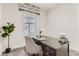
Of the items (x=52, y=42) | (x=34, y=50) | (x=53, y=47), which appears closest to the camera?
(x=53, y=47)

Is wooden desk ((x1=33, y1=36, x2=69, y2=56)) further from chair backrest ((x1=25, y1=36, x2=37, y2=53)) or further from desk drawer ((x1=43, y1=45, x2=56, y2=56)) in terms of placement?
chair backrest ((x1=25, y1=36, x2=37, y2=53))

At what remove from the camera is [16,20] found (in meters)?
1.64

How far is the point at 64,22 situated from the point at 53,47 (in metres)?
0.49

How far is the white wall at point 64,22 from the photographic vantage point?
1564 millimetres

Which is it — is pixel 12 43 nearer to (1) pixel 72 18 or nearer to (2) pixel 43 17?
(2) pixel 43 17

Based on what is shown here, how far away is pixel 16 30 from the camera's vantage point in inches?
65.8

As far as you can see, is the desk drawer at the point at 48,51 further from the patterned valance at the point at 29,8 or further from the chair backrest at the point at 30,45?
the patterned valance at the point at 29,8

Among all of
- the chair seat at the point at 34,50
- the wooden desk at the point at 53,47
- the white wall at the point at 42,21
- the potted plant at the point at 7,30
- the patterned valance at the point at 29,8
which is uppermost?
the patterned valance at the point at 29,8

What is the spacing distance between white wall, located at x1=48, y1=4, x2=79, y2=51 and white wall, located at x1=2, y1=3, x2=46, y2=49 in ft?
0.49

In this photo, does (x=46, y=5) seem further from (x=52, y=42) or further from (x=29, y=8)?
(x=52, y=42)

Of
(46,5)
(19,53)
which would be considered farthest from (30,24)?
(19,53)

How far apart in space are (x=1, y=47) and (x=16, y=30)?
0.41m

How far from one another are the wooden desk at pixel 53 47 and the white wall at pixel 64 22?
94 millimetres

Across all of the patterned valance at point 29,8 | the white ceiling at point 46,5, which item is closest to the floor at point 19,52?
the patterned valance at point 29,8
